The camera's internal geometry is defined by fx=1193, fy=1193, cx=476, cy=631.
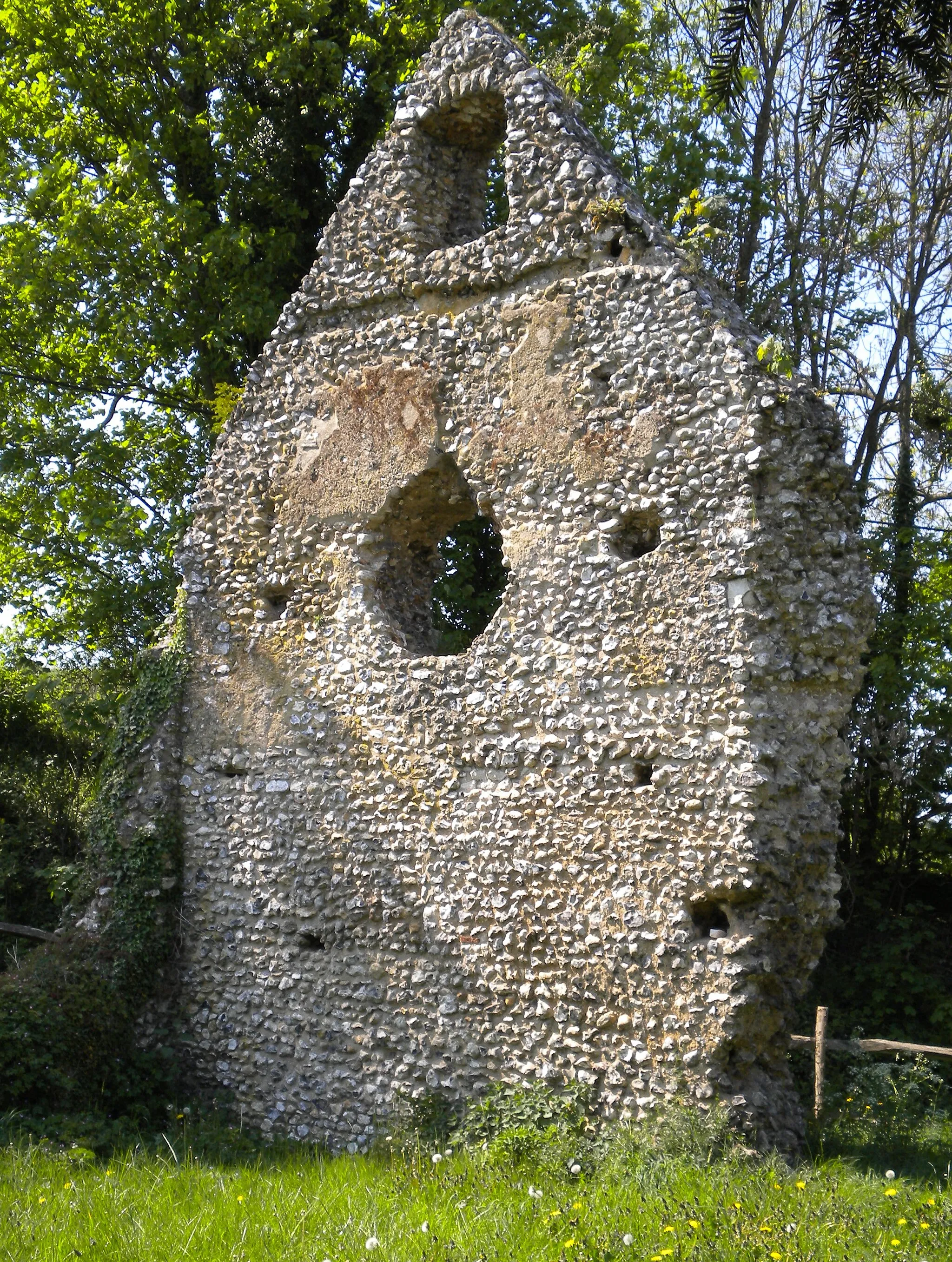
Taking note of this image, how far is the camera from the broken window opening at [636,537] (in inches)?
247

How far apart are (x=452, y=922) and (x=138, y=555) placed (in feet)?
24.8

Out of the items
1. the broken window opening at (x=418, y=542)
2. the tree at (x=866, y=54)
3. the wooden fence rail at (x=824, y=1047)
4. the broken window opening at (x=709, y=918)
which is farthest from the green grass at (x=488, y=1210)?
the tree at (x=866, y=54)

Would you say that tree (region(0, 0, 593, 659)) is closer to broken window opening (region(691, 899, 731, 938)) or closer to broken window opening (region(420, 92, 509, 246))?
broken window opening (region(420, 92, 509, 246))

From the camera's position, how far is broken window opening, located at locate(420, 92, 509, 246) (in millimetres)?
7688

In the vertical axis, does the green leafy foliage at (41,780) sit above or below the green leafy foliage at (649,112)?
below

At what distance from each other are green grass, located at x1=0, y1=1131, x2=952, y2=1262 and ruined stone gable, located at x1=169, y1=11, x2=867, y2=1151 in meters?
0.54

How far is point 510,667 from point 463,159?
3650 millimetres

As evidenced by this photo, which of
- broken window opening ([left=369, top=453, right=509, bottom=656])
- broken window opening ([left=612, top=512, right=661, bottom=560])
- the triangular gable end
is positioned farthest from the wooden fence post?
the triangular gable end

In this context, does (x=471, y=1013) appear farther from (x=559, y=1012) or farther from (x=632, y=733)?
(x=632, y=733)

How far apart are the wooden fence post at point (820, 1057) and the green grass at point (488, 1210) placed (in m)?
2.78

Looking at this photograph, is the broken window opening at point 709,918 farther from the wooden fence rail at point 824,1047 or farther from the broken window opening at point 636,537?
the wooden fence rail at point 824,1047

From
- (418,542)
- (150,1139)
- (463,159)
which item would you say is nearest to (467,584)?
(418,542)

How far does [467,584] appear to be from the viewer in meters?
12.6

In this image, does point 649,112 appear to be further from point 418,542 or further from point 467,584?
point 418,542
